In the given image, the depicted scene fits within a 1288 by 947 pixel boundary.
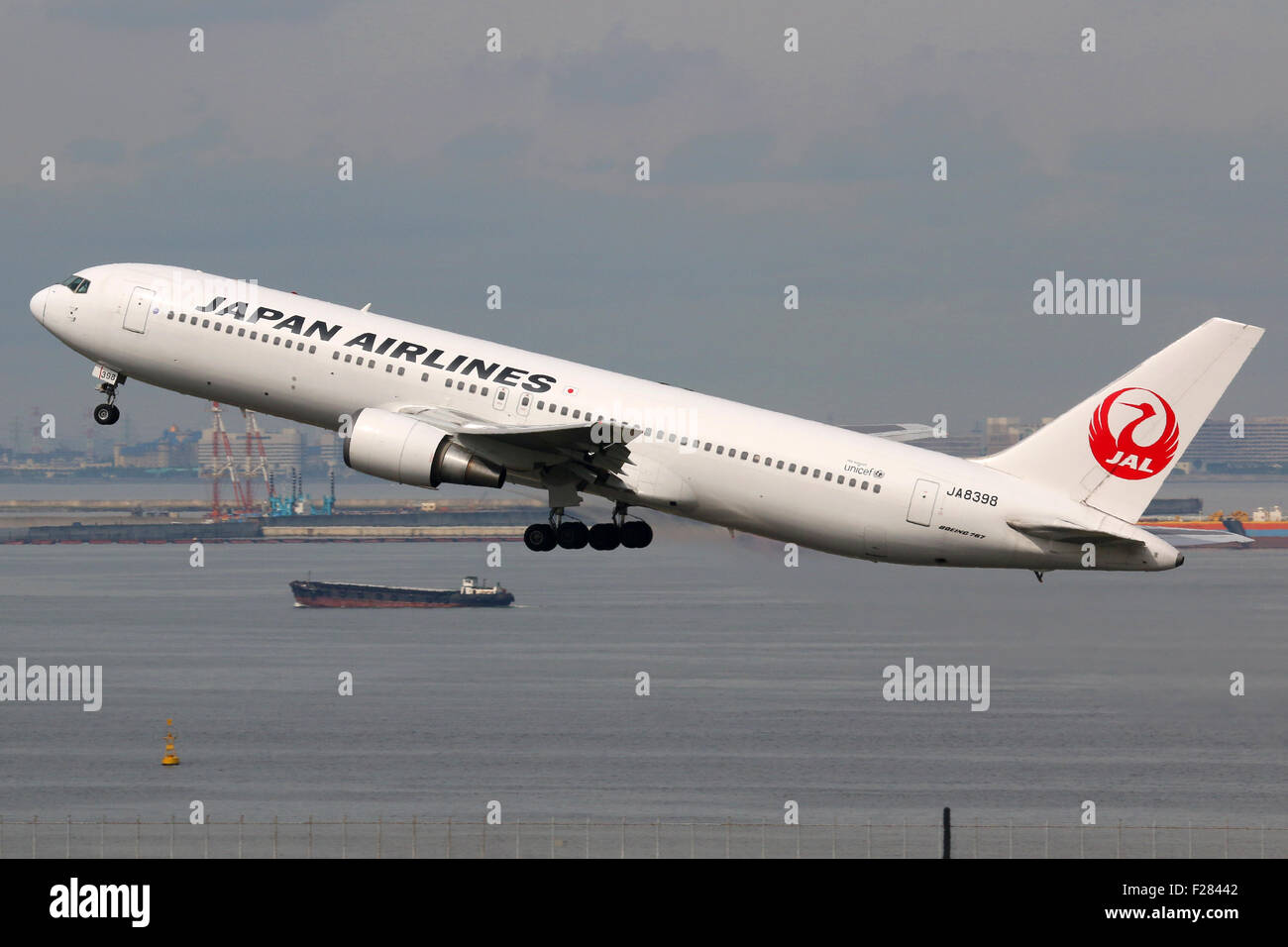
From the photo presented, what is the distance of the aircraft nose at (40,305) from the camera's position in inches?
2154

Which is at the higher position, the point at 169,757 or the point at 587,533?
the point at 587,533

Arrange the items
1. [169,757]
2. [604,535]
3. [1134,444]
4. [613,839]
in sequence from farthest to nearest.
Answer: [169,757], [613,839], [604,535], [1134,444]

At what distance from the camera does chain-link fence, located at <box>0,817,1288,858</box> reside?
5079 inches

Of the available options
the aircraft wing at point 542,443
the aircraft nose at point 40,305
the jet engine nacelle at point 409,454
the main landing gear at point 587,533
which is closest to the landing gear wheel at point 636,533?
the main landing gear at point 587,533

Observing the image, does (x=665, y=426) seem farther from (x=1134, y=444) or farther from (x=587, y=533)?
(x=1134, y=444)

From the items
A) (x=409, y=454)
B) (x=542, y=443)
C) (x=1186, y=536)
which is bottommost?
(x=1186, y=536)

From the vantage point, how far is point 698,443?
48531 millimetres

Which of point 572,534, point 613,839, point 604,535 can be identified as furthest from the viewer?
point 613,839

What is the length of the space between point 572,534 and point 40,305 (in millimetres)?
19735

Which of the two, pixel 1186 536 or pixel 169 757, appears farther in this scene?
pixel 169 757

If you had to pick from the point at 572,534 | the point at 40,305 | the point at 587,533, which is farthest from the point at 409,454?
the point at 40,305

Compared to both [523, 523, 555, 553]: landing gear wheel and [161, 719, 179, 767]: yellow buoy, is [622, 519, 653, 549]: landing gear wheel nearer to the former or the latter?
[523, 523, 555, 553]: landing gear wheel

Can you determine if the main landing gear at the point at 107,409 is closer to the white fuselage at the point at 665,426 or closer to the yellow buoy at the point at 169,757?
the white fuselage at the point at 665,426
